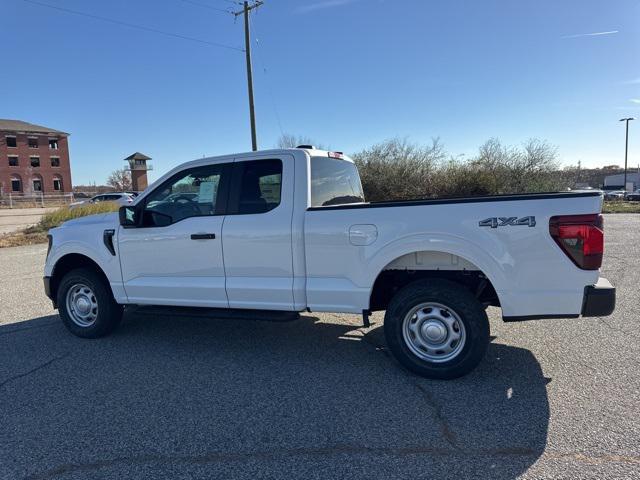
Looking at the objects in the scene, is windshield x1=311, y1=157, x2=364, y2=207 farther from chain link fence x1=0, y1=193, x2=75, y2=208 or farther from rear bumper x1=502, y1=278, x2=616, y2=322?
chain link fence x1=0, y1=193, x2=75, y2=208

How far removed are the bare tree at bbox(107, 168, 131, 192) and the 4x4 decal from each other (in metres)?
108

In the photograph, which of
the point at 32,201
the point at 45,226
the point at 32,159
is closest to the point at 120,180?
the point at 32,159

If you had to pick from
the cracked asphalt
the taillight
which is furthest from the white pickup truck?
the cracked asphalt

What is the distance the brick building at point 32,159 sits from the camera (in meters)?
75.8

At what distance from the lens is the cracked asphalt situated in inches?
109

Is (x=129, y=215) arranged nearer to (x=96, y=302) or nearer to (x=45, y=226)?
(x=96, y=302)

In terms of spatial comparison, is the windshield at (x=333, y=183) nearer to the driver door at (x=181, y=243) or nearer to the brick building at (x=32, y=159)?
the driver door at (x=181, y=243)

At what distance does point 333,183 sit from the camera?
4.91m

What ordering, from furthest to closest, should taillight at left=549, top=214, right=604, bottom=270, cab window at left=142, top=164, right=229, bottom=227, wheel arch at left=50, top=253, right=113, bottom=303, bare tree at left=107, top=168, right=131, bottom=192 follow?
1. bare tree at left=107, top=168, right=131, bottom=192
2. wheel arch at left=50, top=253, right=113, bottom=303
3. cab window at left=142, top=164, right=229, bottom=227
4. taillight at left=549, top=214, right=604, bottom=270

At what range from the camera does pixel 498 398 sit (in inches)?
141

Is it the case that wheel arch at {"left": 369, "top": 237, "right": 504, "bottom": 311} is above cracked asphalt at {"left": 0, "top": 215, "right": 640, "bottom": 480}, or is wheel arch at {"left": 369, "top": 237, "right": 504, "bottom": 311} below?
above

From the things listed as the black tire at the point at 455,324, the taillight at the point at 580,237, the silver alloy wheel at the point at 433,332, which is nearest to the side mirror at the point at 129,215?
the black tire at the point at 455,324

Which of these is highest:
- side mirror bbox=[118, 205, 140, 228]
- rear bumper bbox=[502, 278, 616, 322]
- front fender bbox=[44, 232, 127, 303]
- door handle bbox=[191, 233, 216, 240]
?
side mirror bbox=[118, 205, 140, 228]

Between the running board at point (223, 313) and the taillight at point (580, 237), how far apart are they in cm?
237
